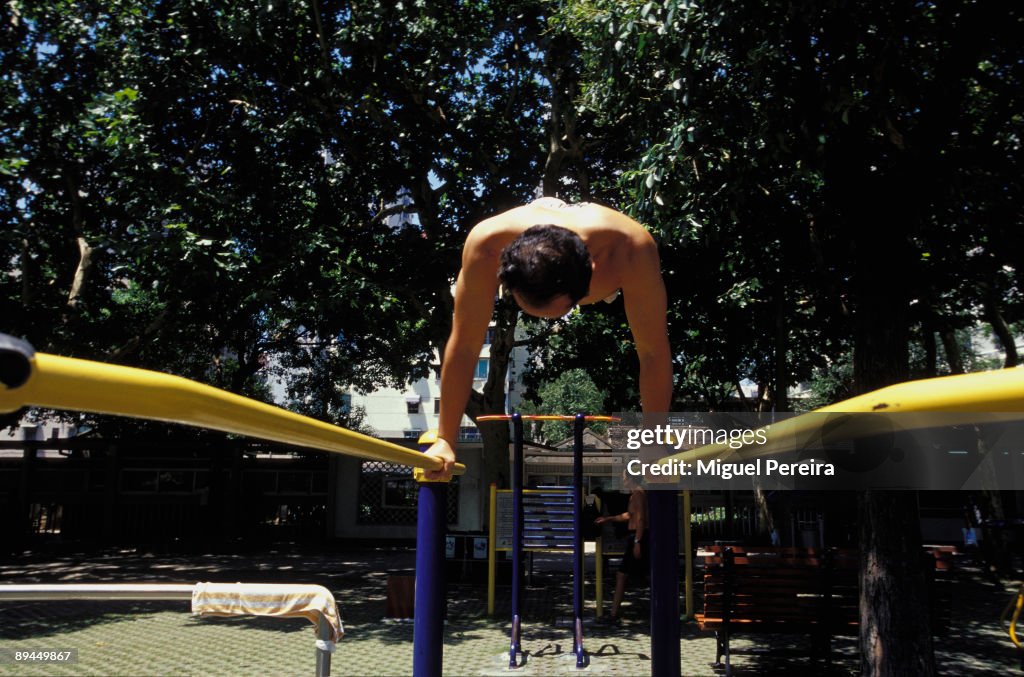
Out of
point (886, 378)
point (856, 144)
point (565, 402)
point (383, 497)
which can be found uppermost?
point (565, 402)

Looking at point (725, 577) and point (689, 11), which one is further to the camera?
point (725, 577)

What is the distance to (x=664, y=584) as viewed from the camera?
2.78 meters

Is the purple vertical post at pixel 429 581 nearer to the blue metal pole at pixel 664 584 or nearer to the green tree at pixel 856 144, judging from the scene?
the blue metal pole at pixel 664 584

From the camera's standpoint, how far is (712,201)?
6.71 metres

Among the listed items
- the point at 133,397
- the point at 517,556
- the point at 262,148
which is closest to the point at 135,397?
the point at 133,397

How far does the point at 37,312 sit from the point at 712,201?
8.86 metres

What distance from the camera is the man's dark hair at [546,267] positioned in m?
2.26

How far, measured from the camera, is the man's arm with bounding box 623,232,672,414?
271 centimetres

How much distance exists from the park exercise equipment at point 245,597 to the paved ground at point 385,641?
455 cm

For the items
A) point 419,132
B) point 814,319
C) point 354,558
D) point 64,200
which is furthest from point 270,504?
point 814,319

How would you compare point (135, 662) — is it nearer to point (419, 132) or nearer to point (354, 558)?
point (419, 132)

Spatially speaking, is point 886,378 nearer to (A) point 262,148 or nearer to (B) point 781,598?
(B) point 781,598

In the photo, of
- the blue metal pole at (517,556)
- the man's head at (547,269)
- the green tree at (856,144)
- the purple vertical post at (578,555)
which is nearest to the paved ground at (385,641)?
the blue metal pole at (517,556)

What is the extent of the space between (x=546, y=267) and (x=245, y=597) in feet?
5.55
